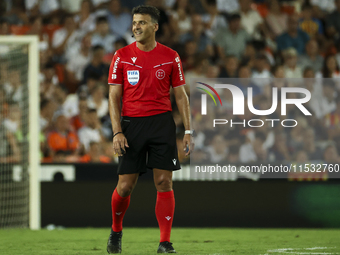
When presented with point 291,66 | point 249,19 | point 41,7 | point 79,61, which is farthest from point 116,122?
point 249,19

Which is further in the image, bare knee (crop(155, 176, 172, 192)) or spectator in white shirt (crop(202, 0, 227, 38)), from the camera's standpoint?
spectator in white shirt (crop(202, 0, 227, 38))

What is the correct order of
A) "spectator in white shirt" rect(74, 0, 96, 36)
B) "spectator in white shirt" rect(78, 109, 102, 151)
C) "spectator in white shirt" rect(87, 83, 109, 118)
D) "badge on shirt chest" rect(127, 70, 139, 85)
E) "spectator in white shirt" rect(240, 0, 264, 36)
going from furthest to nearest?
"spectator in white shirt" rect(240, 0, 264, 36)
"spectator in white shirt" rect(74, 0, 96, 36)
"spectator in white shirt" rect(87, 83, 109, 118)
"spectator in white shirt" rect(78, 109, 102, 151)
"badge on shirt chest" rect(127, 70, 139, 85)

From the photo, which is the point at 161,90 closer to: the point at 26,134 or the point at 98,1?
the point at 26,134

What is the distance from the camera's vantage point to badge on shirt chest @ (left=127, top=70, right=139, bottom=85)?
453 centimetres

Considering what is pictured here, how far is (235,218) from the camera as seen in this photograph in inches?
299

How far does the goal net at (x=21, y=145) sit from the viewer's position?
7.30 metres

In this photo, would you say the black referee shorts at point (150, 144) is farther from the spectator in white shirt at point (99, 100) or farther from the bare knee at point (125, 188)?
the spectator in white shirt at point (99, 100)

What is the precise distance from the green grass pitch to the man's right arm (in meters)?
1.05

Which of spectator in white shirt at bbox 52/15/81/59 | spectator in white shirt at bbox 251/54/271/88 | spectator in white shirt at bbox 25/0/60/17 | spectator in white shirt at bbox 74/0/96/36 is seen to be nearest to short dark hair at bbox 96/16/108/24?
spectator in white shirt at bbox 74/0/96/36

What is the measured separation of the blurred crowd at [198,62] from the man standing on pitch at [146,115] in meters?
3.23

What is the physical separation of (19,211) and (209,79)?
3296 millimetres

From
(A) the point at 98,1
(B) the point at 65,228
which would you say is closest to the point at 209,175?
(B) the point at 65,228

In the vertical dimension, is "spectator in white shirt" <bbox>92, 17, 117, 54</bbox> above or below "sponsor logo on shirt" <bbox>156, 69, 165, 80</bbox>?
above

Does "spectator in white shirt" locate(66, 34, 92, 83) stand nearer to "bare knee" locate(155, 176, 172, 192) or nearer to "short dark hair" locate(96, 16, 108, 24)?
"short dark hair" locate(96, 16, 108, 24)
